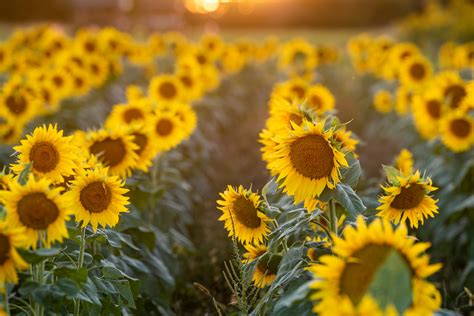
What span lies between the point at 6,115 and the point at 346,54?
15.1 metres

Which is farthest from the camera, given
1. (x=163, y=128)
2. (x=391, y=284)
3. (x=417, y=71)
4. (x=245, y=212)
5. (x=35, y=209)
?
(x=417, y=71)

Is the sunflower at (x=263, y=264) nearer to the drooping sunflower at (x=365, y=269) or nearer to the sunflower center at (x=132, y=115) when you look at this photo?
the drooping sunflower at (x=365, y=269)

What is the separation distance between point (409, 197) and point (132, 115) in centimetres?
264

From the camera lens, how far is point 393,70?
28.5 feet

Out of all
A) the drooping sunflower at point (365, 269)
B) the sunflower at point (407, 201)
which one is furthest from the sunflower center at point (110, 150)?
the drooping sunflower at point (365, 269)

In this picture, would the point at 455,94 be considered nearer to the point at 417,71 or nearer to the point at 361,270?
the point at 417,71

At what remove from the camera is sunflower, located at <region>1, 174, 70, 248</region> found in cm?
232

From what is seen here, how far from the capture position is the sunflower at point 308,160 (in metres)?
2.71

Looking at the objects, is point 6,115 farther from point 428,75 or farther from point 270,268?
point 428,75

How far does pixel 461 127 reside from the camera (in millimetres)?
5312

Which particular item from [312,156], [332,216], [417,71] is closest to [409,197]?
[332,216]

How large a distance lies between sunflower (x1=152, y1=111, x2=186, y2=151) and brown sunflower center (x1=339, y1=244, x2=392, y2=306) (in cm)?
309

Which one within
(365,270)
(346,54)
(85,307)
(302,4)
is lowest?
(85,307)

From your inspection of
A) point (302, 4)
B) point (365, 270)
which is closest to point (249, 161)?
point (365, 270)
